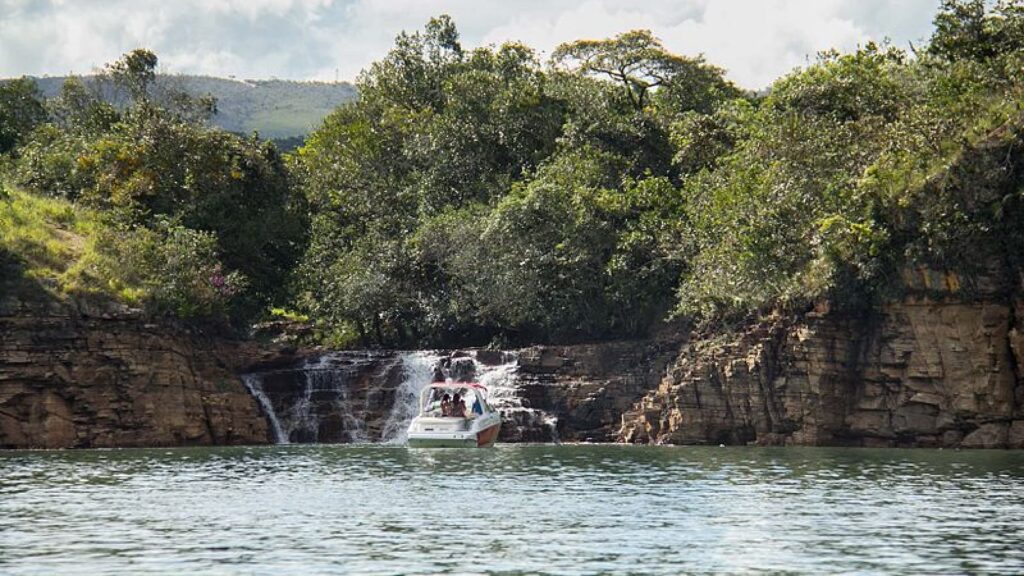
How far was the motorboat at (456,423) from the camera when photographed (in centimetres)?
6062

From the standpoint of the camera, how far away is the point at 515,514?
37250mm

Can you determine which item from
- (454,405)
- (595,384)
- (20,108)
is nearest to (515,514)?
(454,405)

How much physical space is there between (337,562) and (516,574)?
3.99m

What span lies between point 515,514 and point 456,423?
2360 cm

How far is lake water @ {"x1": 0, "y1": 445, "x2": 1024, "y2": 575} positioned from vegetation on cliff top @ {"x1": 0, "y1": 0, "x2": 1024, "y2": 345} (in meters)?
11.5

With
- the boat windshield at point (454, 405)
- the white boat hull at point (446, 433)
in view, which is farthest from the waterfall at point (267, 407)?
the white boat hull at point (446, 433)

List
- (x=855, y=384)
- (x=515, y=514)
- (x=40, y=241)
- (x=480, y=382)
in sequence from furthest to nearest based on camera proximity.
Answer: (x=480, y=382)
(x=40, y=241)
(x=855, y=384)
(x=515, y=514)

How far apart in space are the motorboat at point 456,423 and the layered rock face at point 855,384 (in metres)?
7.36

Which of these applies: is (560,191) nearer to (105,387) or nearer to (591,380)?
(591,380)

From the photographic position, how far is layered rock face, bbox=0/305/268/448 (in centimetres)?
6106

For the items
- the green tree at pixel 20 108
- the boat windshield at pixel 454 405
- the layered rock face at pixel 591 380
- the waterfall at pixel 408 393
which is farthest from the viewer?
the green tree at pixel 20 108

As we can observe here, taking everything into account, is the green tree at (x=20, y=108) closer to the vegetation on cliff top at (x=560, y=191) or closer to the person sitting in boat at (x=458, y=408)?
the vegetation on cliff top at (x=560, y=191)

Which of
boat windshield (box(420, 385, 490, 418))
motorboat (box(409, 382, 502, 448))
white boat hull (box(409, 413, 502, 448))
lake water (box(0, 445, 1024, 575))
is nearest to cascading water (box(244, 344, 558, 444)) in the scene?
boat windshield (box(420, 385, 490, 418))

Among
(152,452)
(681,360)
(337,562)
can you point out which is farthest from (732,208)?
(337,562)
